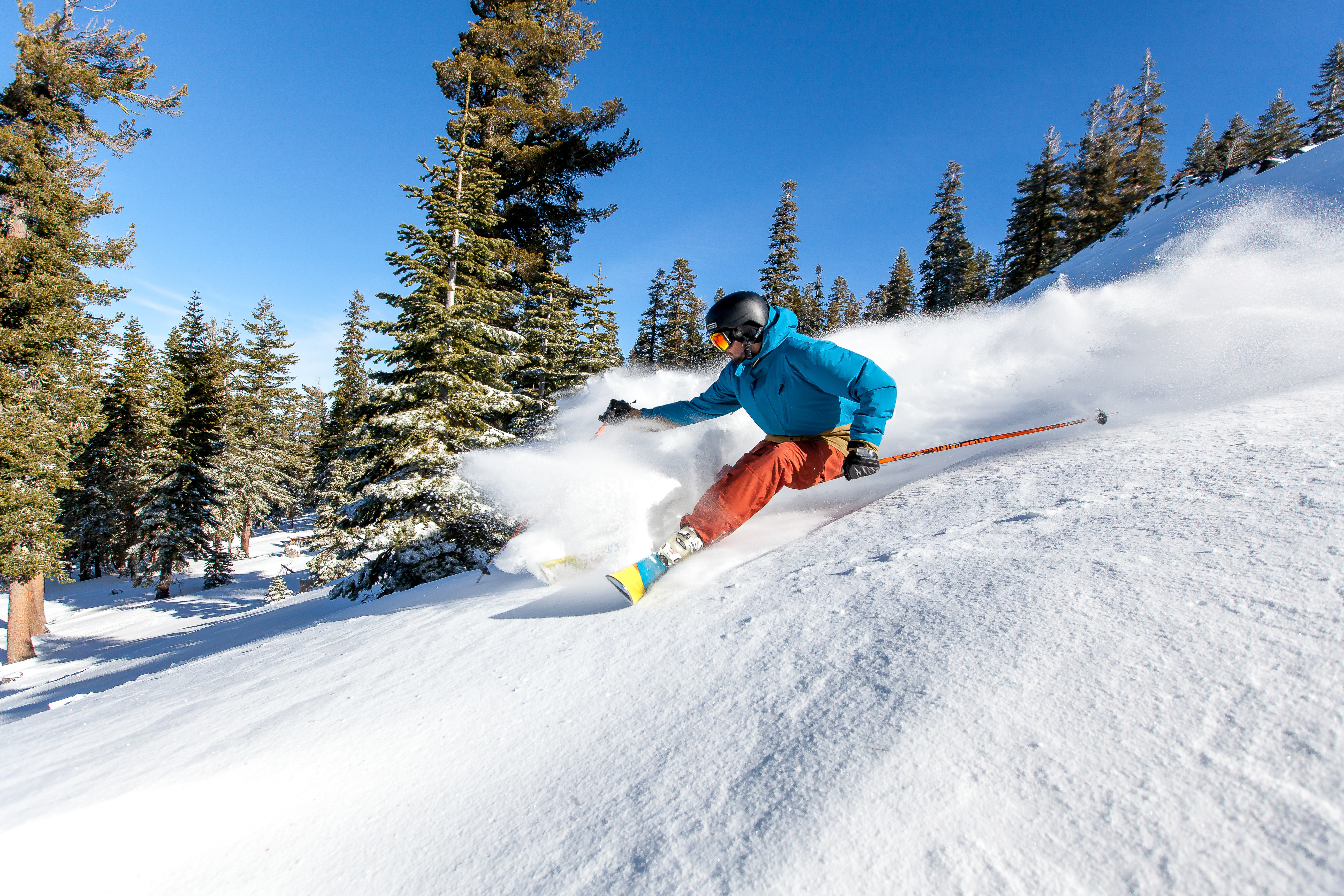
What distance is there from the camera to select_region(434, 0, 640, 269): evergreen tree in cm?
1337

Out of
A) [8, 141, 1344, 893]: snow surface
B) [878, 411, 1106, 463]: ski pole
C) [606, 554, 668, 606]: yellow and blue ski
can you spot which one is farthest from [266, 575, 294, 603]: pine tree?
[878, 411, 1106, 463]: ski pole

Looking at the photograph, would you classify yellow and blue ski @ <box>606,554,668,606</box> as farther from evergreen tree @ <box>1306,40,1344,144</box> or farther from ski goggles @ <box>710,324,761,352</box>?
evergreen tree @ <box>1306,40,1344,144</box>

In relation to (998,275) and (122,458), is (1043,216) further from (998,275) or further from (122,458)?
(122,458)

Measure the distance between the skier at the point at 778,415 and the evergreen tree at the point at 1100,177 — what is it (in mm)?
36386

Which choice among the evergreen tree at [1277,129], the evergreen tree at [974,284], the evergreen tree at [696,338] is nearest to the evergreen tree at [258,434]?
the evergreen tree at [696,338]

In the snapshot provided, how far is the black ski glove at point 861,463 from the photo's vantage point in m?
3.28

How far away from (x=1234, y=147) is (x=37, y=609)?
2529 inches

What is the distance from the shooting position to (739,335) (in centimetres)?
382

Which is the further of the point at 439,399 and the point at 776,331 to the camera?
the point at 439,399

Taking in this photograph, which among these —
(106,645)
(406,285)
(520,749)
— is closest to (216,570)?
(106,645)

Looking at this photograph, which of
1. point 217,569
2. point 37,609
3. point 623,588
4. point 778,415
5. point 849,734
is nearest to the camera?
point 849,734

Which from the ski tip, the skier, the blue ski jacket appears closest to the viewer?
the ski tip

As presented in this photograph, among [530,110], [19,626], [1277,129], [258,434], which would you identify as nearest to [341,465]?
[258,434]

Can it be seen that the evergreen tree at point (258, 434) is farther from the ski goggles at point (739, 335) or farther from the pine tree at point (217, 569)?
the ski goggles at point (739, 335)
